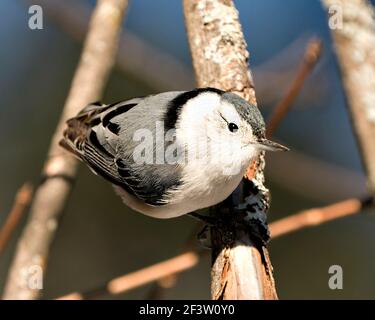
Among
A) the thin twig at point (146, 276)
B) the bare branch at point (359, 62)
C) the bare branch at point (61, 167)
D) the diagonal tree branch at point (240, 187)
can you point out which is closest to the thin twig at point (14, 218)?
the bare branch at point (61, 167)

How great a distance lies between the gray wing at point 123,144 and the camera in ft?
6.37

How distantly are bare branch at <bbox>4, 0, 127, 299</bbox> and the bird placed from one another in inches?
5.6

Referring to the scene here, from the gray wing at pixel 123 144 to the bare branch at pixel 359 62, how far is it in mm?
546

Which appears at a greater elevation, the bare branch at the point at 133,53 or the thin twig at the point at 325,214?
the bare branch at the point at 133,53

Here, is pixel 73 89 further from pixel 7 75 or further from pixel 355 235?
pixel 355 235

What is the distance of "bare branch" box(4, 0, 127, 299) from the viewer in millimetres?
1597

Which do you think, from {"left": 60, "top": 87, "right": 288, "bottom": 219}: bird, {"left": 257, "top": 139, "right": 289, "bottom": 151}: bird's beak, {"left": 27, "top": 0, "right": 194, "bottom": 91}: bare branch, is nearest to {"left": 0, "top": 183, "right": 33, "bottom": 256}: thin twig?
{"left": 60, "top": 87, "right": 288, "bottom": 219}: bird

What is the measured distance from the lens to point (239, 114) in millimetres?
1778

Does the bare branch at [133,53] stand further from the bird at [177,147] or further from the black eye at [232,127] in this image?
the black eye at [232,127]

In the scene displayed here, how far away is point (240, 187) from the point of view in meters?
1.91

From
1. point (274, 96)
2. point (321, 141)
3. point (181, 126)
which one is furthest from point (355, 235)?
point (181, 126)

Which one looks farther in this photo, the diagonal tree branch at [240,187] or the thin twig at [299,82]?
the thin twig at [299,82]

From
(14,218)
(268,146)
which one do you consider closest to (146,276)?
(14,218)

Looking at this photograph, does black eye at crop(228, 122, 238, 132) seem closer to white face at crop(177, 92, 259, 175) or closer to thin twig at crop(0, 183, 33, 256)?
white face at crop(177, 92, 259, 175)
